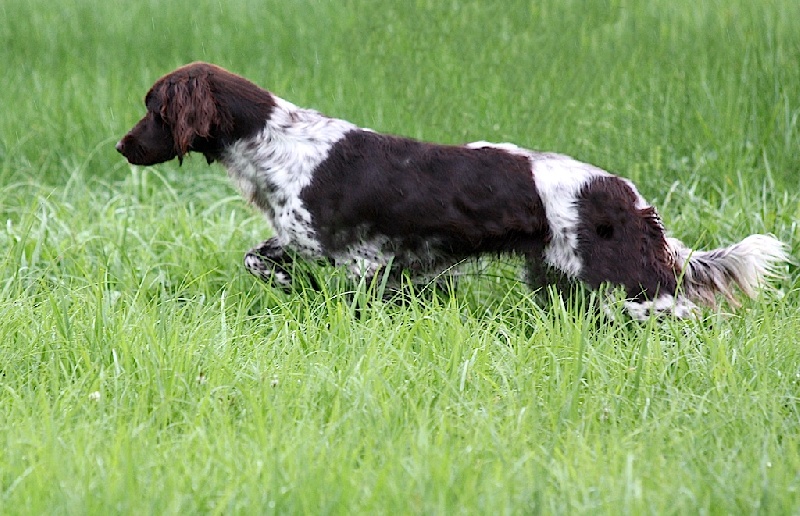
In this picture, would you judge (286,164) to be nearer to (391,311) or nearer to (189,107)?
(189,107)

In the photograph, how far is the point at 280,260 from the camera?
4.66m

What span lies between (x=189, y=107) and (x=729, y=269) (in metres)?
2.38

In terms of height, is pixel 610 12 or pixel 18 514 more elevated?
pixel 610 12

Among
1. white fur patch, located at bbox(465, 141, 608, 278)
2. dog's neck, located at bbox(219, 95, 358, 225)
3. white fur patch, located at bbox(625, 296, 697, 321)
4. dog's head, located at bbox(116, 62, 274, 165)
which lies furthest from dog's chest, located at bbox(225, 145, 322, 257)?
white fur patch, located at bbox(625, 296, 697, 321)

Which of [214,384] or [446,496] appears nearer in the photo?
[446,496]

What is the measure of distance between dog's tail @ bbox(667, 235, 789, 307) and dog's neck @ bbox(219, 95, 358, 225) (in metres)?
1.56

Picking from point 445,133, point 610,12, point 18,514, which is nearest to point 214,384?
point 18,514

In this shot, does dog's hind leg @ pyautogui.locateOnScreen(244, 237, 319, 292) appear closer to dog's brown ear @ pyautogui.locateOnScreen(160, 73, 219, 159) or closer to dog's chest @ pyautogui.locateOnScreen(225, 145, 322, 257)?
dog's chest @ pyautogui.locateOnScreen(225, 145, 322, 257)

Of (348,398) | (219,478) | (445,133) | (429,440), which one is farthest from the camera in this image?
(445,133)

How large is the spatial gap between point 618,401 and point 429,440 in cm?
70

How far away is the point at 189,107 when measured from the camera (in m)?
4.39

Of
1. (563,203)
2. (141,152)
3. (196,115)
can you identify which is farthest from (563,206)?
(141,152)

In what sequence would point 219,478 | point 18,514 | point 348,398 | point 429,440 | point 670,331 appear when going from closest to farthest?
point 18,514, point 219,478, point 429,440, point 348,398, point 670,331

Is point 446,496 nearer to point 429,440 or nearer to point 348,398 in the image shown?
point 429,440
